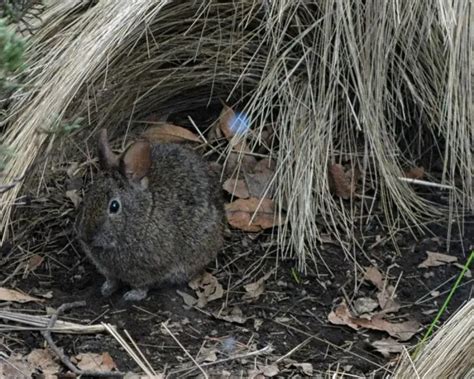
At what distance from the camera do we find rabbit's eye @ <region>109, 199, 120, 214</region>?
478 centimetres

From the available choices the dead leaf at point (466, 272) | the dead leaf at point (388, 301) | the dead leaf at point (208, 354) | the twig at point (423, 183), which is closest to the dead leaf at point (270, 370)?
the dead leaf at point (208, 354)

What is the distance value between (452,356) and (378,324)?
3.07ft

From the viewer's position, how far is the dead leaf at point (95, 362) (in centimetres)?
433

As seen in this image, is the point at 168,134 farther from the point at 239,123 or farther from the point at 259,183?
the point at 259,183

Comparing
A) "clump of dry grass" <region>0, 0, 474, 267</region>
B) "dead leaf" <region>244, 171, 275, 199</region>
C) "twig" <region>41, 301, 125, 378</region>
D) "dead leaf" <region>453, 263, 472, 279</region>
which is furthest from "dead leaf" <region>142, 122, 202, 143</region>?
"dead leaf" <region>453, 263, 472, 279</region>

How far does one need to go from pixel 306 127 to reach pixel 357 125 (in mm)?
267

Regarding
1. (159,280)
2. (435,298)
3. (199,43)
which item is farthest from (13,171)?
(435,298)

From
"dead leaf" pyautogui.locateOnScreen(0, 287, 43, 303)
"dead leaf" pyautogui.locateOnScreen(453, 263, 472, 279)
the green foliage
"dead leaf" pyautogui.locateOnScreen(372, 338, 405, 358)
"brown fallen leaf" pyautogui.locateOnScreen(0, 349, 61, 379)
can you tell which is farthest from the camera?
"dead leaf" pyautogui.locateOnScreen(453, 263, 472, 279)

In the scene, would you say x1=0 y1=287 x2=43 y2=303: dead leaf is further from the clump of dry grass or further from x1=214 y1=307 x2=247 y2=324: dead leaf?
x1=214 y1=307 x2=247 y2=324: dead leaf

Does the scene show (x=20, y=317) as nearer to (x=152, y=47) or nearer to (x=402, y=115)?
(x=152, y=47)

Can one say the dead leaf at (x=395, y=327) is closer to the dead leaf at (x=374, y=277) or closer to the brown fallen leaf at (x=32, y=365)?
the dead leaf at (x=374, y=277)

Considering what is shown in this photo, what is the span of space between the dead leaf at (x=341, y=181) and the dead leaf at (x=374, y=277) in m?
0.45

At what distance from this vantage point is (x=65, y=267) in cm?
505

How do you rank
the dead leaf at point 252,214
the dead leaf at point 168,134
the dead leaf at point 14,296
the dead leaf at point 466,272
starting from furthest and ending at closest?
the dead leaf at point 168,134, the dead leaf at point 252,214, the dead leaf at point 466,272, the dead leaf at point 14,296
